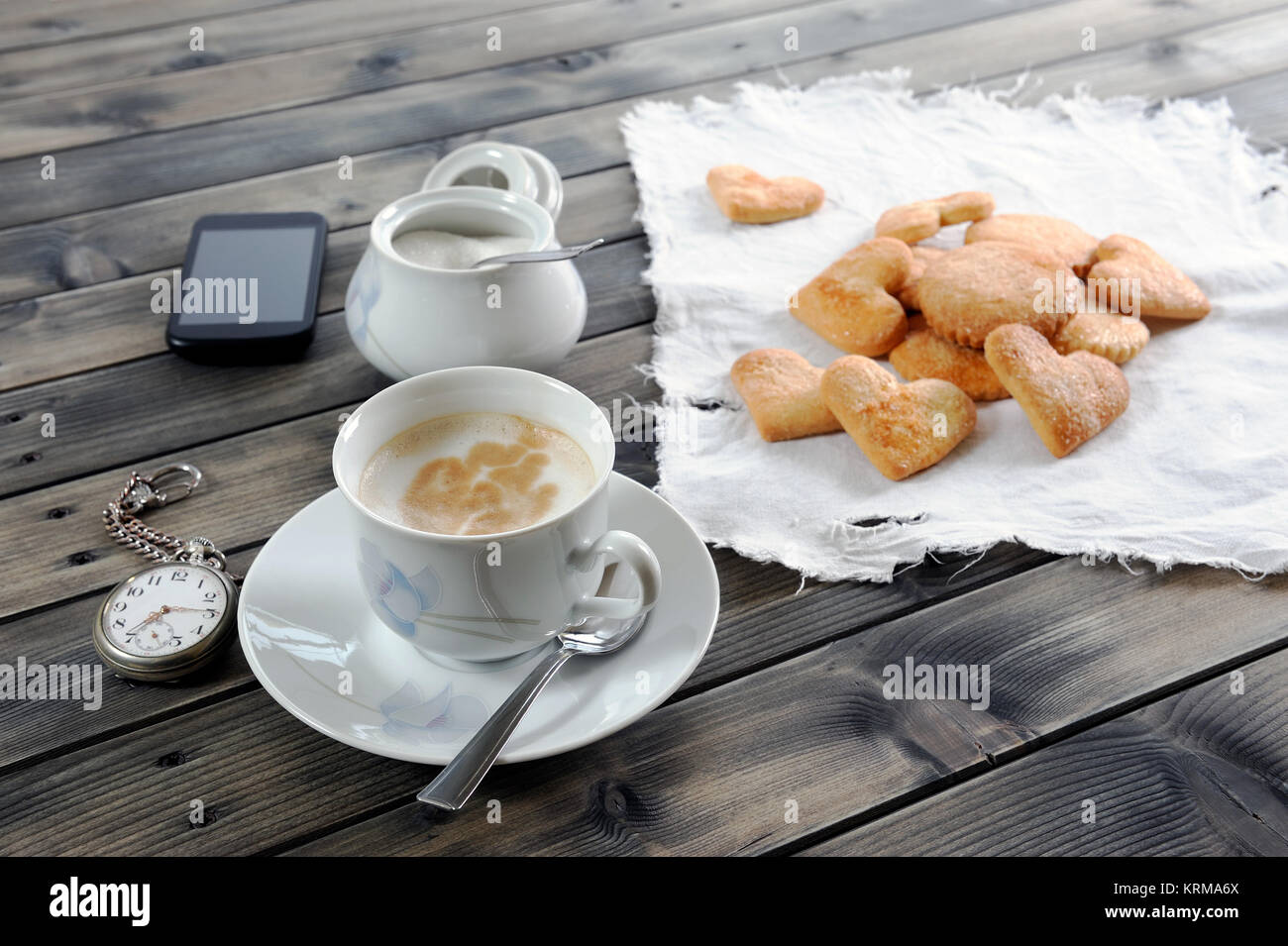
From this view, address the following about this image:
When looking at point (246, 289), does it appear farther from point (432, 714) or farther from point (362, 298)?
point (432, 714)

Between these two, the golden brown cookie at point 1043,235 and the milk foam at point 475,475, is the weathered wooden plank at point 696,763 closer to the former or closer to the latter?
the milk foam at point 475,475

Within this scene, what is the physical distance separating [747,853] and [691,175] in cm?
89

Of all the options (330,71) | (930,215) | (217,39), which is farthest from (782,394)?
(217,39)

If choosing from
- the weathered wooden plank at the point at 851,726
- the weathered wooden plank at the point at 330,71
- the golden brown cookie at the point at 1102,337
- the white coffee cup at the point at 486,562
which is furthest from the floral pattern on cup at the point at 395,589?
the weathered wooden plank at the point at 330,71

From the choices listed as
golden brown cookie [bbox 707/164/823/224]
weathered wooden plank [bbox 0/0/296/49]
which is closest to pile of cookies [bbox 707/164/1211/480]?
golden brown cookie [bbox 707/164/823/224]

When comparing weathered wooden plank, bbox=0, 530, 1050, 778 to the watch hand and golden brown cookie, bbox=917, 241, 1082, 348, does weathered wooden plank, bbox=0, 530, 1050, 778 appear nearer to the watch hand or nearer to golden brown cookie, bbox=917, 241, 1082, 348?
the watch hand

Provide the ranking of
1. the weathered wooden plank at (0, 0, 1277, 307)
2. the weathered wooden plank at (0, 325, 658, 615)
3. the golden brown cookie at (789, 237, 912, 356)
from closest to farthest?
the weathered wooden plank at (0, 325, 658, 615) < the golden brown cookie at (789, 237, 912, 356) < the weathered wooden plank at (0, 0, 1277, 307)

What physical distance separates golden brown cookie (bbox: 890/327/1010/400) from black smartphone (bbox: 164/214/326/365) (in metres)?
0.56

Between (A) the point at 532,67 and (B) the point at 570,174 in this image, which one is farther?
(A) the point at 532,67

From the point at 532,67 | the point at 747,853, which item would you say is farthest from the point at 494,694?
the point at 532,67

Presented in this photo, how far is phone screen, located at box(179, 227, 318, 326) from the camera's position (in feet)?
3.37

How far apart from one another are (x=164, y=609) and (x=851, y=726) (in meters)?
0.47
